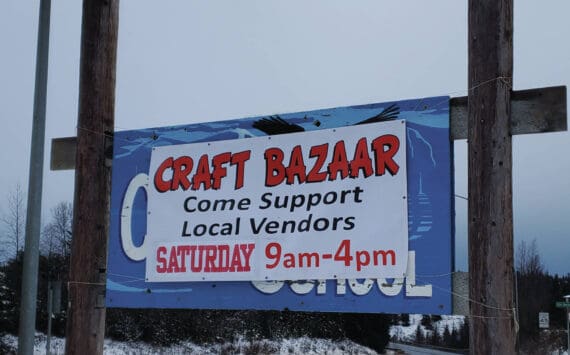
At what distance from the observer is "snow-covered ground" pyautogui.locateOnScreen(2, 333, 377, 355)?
121ft

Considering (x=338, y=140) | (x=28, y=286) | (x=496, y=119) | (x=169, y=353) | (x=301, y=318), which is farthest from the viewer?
(x=301, y=318)

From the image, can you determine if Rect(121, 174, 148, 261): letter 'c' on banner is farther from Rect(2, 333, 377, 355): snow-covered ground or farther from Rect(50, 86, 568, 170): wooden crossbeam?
Rect(2, 333, 377, 355): snow-covered ground

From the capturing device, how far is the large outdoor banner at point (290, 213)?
17.8ft

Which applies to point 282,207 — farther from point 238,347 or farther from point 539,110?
point 238,347

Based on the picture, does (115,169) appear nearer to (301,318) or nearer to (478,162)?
(478,162)

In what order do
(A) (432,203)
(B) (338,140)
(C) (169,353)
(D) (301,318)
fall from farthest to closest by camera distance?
(D) (301,318)
(C) (169,353)
(B) (338,140)
(A) (432,203)

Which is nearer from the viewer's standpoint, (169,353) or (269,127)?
(269,127)

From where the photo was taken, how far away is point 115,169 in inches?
271

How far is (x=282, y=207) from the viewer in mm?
5996

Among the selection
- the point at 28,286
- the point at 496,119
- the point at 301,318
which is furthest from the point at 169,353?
the point at 496,119

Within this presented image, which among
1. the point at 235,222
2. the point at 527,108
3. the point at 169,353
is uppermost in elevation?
the point at 527,108

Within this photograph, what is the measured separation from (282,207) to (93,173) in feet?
6.67

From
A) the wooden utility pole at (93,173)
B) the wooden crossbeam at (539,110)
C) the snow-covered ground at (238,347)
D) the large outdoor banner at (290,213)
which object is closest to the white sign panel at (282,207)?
the large outdoor banner at (290,213)

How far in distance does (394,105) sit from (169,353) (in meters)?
36.4
